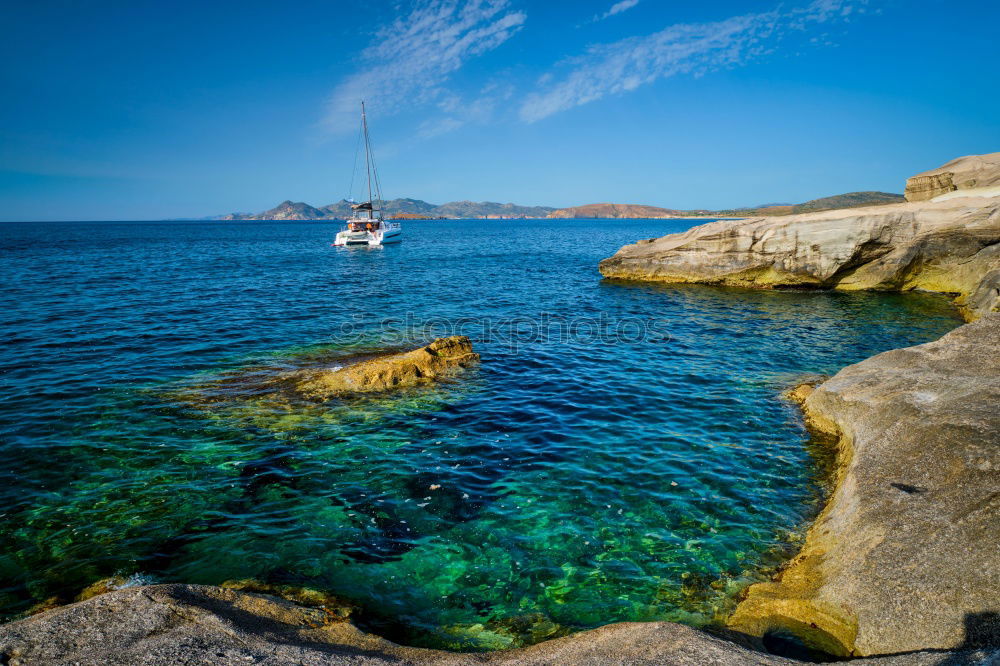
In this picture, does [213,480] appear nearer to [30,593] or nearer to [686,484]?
[30,593]

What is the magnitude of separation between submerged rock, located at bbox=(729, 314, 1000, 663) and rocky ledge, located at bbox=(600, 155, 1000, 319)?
20406 millimetres

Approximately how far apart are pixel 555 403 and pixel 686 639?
9400 mm

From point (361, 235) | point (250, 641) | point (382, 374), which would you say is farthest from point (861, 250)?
point (361, 235)

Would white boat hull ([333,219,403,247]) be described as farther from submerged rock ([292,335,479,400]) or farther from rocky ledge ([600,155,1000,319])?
submerged rock ([292,335,479,400])

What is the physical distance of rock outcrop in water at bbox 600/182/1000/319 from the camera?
90.2 ft

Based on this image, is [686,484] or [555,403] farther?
[555,403]

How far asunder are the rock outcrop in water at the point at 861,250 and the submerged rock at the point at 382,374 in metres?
25.0

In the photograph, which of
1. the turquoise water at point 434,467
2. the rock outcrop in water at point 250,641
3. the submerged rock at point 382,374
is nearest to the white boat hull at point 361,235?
the turquoise water at point 434,467

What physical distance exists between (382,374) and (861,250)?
3035 centimetres

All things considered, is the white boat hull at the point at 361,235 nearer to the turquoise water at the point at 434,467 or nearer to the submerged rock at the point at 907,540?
the turquoise water at the point at 434,467

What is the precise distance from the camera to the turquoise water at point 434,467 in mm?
7238

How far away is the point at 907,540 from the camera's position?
633 centimetres

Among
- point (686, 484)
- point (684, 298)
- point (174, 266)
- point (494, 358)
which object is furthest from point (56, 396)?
point (174, 266)

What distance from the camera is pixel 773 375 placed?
53.4 ft
